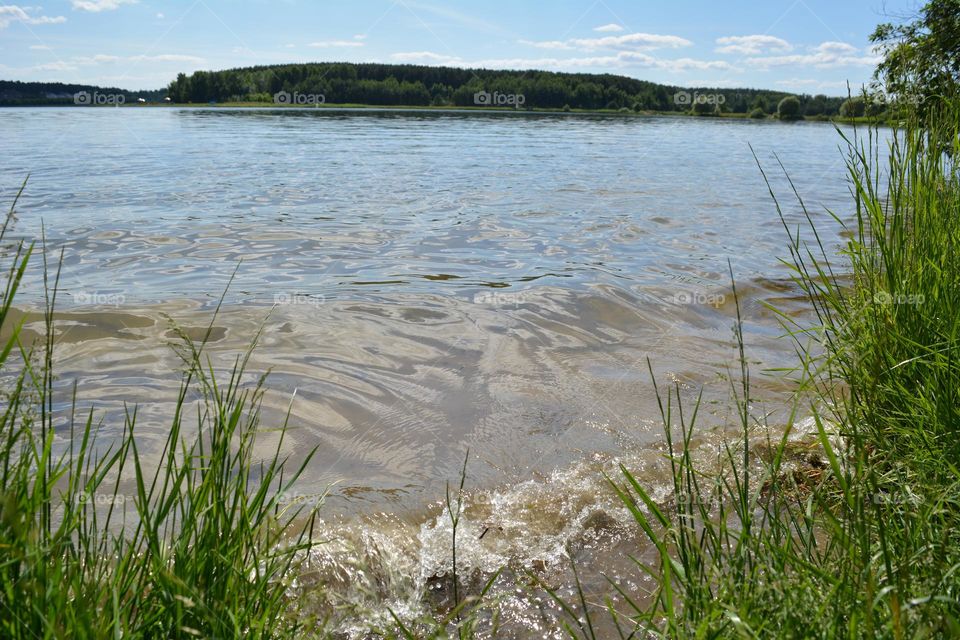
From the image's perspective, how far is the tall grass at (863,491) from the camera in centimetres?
136

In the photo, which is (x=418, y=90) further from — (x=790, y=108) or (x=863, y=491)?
(x=863, y=491)

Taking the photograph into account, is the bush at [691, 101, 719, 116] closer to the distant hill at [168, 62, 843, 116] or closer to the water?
the distant hill at [168, 62, 843, 116]

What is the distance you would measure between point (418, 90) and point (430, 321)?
286 ft

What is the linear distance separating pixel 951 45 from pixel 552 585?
13.3m

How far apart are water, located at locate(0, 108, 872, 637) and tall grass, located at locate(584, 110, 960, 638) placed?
0.44 metres

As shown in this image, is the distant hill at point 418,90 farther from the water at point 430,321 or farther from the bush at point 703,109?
the water at point 430,321

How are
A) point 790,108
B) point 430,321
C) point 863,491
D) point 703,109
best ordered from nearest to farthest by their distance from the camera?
1. point 863,491
2. point 430,321
3. point 790,108
4. point 703,109

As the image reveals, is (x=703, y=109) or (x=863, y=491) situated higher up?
(x=703, y=109)

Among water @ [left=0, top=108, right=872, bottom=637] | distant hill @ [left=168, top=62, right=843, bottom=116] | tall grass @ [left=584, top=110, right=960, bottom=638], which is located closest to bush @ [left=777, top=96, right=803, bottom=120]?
distant hill @ [left=168, top=62, right=843, bottom=116]

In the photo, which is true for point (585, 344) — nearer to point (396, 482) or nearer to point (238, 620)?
point (396, 482)

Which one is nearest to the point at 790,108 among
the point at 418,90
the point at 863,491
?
the point at 418,90

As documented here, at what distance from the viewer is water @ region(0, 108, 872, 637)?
3422 mm

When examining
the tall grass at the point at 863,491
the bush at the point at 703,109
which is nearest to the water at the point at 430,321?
the tall grass at the point at 863,491

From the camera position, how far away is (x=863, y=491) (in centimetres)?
134
